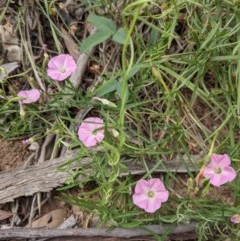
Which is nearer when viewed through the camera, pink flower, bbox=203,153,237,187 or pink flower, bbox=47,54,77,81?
pink flower, bbox=203,153,237,187

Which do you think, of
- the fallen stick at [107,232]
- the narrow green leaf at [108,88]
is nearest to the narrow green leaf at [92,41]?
the narrow green leaf at [108,88]

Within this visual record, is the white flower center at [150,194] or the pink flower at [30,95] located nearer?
the white flower center at [150,194]

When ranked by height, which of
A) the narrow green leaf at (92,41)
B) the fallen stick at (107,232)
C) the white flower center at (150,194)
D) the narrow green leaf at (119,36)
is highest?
the narrow green leaf at (119,36)

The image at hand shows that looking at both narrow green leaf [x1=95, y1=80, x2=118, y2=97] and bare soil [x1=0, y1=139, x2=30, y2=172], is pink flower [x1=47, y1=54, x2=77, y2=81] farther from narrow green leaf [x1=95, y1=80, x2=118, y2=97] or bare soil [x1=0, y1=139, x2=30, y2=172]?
bare soil [x1=0, y1=139, x2=30, y2=172]

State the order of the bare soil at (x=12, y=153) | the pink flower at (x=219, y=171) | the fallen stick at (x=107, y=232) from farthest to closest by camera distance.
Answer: the bare soil at (x=12, y=153)
the fallen stick at (x=107, y=232)
the pink flower at (x=219, y=171)

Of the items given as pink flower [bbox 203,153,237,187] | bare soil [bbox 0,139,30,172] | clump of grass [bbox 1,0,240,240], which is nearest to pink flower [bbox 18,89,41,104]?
clump of grass [bbox 1,0,240,240]

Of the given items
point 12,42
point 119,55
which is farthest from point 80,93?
point 12,42

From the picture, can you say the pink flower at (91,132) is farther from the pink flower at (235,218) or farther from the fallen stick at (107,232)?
Answer: the pink flower at (235,218)
